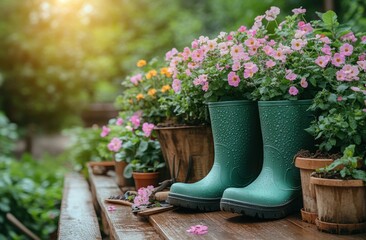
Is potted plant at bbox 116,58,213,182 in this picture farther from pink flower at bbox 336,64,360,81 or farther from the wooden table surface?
pink flower at bbox 336,64,360,81

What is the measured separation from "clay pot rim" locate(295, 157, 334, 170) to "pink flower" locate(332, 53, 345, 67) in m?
0.32

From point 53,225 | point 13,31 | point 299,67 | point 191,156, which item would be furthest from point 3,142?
point 299,67

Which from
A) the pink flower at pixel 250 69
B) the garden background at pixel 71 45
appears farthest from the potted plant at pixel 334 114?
the garden background at pixel 71 45

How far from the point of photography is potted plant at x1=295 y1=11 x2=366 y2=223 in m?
1.61

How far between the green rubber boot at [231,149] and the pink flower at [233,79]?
2.3 inches

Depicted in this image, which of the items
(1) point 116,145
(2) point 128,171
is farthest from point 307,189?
(1) point 116,145

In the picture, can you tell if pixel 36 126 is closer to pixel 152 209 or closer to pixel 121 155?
pixel 121 155

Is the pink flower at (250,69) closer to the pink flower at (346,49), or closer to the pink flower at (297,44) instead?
the pink flower at (297,44)

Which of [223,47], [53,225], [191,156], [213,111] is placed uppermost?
[223,47]

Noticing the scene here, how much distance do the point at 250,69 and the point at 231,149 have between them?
0.27m

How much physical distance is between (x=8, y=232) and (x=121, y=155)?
5.00 feet

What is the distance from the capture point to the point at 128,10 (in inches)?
381

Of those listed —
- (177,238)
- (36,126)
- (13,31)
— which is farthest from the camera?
A: (36,126)

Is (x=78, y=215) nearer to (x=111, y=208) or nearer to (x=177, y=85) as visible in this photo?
A: (x=111, y=208)
